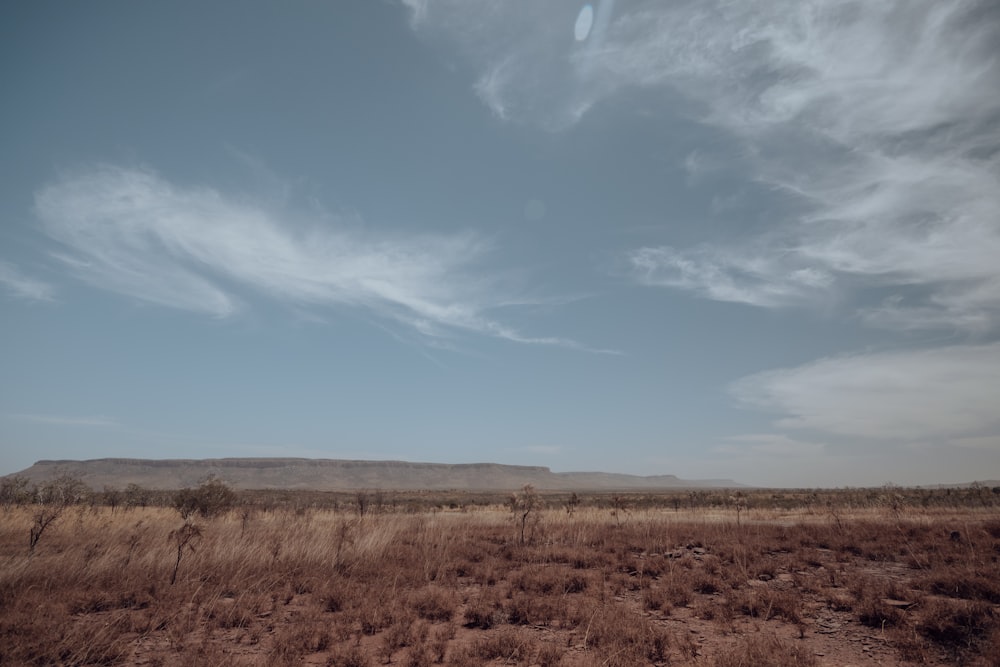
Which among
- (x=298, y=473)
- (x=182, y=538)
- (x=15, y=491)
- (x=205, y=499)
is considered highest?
(x=182, y=538)

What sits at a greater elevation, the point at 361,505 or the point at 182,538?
the point at 182,538

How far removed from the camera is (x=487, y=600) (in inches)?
310

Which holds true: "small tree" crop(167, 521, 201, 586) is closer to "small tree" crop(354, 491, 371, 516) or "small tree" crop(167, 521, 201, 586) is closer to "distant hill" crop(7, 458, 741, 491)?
"small tree" crop(354, 491, 371, 516)

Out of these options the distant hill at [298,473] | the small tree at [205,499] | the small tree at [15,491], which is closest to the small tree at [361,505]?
the small tree at [205,499]

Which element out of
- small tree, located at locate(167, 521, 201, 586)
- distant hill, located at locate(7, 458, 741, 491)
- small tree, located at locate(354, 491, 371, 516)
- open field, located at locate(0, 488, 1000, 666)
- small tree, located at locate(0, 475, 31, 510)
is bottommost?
distant hill, located at locate(7, 458, 741, 491)

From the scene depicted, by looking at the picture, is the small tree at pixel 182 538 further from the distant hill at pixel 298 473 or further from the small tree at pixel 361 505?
the distant hill at pixel 298 473

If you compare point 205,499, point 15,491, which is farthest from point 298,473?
point 205,499

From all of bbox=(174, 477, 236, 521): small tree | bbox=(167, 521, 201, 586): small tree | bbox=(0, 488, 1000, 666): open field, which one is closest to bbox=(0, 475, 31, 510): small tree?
bbox=(174, 477, 236, 521): small tree

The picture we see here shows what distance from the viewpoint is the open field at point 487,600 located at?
5.62 meters

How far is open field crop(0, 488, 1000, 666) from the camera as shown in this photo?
221 inches

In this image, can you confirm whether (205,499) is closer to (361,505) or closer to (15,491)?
(361,505)

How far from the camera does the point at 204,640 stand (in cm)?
606

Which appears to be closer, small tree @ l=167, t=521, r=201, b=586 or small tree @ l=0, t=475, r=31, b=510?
small tree @ l=167, t=521, r=201, b=586

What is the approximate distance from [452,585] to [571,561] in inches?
126
